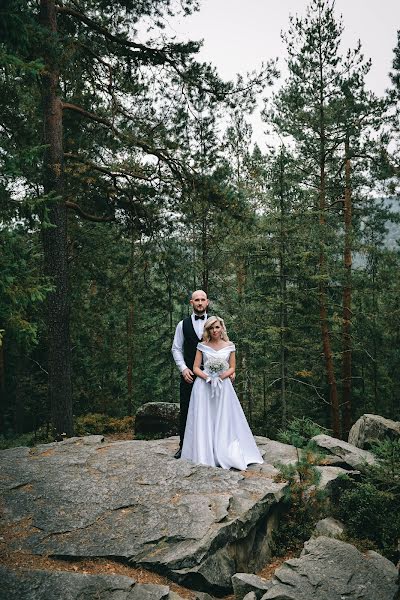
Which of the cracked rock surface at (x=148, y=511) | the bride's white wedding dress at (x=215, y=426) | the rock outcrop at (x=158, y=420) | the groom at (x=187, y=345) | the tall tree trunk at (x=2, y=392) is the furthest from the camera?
the tall tree trunk at (x=2, y=392)

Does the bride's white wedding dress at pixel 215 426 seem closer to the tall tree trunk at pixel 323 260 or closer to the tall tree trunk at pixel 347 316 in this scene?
the tall tree trunk at pixel 323 260

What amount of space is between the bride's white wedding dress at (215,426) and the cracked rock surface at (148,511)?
29 cm

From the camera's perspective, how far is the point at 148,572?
4.27 metres

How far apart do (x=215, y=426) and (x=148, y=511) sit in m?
1.96

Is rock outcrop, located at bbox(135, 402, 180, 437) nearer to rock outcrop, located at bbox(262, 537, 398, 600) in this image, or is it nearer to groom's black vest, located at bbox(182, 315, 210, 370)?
groom's black vest, located at bbox(182, 315, 210, 370)

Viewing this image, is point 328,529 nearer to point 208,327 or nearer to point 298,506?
point 298,506

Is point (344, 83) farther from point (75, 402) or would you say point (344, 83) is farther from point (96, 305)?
point (75, 402)

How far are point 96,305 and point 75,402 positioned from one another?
5.83m

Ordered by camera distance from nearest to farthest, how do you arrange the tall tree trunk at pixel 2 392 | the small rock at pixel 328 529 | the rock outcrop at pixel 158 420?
the small rock at pixel 328 529, the rock outcrop at pixel 158 420, the tall tree trunk at pixel 2 392

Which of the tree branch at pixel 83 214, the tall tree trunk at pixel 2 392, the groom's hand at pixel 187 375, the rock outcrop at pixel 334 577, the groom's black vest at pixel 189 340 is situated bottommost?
the tall tree trunk at pixel 2 392

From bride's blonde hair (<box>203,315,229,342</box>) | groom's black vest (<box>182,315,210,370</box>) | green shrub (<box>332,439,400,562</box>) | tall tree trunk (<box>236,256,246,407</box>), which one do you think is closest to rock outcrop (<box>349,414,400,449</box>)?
green shrub (<box>332,439,400,562</box>)

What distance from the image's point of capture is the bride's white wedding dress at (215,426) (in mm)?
6797

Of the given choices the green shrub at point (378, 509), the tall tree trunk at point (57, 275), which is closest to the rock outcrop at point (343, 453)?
the green shrub at point (378, 509)

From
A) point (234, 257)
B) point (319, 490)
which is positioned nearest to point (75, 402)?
point (234, 257)
